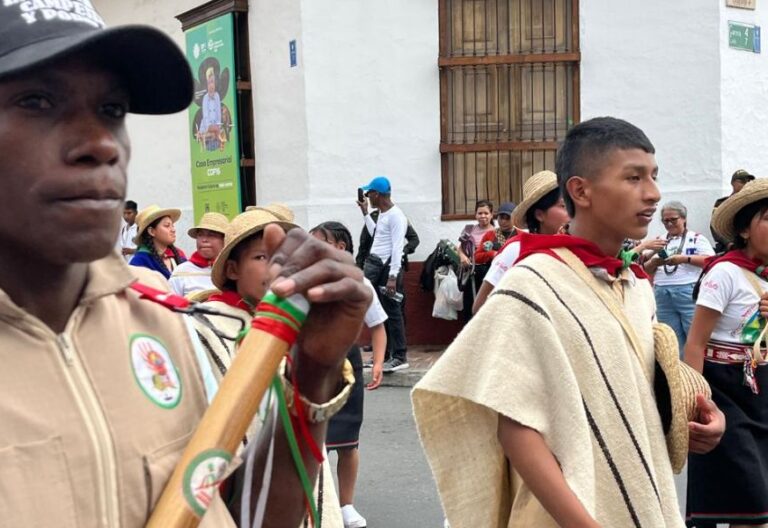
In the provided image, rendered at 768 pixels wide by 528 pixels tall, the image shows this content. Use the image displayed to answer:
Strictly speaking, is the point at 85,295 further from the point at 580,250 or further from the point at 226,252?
the point at 226,252

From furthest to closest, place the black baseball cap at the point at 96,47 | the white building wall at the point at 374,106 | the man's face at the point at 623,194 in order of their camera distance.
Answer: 1. the white building wall at the point at 374,106
2. the man's face at the point at 623,194
3. the black baseball cap at the point at 96,47

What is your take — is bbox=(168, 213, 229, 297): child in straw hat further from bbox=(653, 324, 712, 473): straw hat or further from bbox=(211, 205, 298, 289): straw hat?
bbox=(653, 324, 712, 473): straw hat

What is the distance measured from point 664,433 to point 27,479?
2179 millimetres

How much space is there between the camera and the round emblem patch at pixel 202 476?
1.38 metres

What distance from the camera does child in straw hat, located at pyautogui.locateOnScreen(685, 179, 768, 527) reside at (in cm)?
445

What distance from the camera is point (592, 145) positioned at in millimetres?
3195

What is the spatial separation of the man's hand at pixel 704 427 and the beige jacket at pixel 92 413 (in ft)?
6.52

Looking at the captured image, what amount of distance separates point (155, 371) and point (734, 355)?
12.1 feet

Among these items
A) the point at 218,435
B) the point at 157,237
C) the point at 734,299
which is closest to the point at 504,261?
the point at 734,299

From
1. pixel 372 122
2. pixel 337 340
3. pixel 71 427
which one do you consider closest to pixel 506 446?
pixel 337 340

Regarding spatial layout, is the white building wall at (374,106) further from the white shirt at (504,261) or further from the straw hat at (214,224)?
the white shirt at (504,261)

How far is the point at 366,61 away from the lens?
12.0 metres

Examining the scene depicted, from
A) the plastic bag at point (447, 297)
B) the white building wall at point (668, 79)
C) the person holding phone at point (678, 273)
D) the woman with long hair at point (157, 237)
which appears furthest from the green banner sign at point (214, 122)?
the person holding phone at point (678, 273)

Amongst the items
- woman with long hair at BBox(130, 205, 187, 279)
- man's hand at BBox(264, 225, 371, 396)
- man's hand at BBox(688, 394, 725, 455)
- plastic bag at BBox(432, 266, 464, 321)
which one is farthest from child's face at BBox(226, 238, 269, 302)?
plastic bag at BBox(432, 266, 464, 321)
